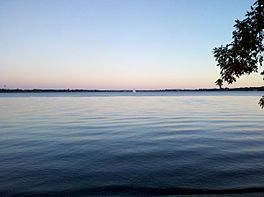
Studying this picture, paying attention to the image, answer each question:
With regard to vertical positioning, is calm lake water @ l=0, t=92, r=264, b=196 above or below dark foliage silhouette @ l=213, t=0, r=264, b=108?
below

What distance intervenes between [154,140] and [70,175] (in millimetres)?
9667

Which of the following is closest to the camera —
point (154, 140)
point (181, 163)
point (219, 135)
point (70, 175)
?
point (70, 175)

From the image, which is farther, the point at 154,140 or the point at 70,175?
the point at 154,140

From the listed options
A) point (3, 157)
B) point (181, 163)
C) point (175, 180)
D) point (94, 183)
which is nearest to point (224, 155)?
point (181, 163)

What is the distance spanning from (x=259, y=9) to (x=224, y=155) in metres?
9.23

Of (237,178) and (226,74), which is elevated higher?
(226,74)

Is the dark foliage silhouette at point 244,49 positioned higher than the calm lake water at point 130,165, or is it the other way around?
the dark foliage silhouette at point 244,49

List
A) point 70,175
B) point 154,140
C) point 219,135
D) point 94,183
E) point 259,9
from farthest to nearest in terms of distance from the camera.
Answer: point 219,135
point 154,140
point 70,175
point 94,183
point 259,9

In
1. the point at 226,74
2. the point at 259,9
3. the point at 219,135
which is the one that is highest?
the point at 259,9

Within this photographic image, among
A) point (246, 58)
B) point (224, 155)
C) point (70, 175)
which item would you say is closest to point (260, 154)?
point (224, 155)

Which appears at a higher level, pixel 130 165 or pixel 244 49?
pixel 244 49

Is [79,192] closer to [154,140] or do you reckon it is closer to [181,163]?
[181,163]

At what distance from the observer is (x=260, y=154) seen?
611 inches

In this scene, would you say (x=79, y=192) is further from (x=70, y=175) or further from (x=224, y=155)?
(x=224, y=155)
